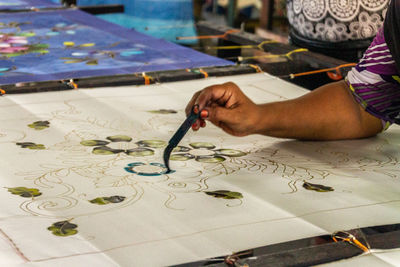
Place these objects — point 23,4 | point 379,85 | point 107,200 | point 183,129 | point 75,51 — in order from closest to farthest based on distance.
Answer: point 107,200
point 183,129
point 379,85
point 75,51
point 23,4

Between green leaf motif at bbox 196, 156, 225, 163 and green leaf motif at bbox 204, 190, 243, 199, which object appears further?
green leaf motif at bbox 196, 156, 225, 163

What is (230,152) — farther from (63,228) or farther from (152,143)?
(63,228)

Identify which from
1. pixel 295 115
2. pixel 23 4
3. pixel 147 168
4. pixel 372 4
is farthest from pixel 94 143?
pixel 23 4

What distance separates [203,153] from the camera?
1.21 meters

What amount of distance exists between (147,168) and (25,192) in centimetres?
21

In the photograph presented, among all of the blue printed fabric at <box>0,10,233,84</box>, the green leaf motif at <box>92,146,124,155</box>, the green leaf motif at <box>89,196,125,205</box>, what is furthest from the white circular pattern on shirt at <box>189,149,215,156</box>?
the blue printed fabric at <box>0,10,233,84</box>

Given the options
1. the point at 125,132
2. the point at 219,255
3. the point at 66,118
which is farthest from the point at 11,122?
the point at 219,255

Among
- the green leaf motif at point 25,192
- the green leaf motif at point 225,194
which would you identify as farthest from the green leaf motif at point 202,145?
the green leaf motif at point 25,192

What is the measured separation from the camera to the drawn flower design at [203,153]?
3.89 ft

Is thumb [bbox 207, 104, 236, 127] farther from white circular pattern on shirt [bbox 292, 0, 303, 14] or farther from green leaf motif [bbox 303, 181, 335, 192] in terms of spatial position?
white circular pattern on shirt [bbox 292, 0, 303, 14]

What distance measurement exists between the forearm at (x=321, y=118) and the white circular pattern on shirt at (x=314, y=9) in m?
0.48

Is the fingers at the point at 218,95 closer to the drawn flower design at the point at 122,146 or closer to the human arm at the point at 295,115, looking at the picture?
the human arm at the point at 295,115

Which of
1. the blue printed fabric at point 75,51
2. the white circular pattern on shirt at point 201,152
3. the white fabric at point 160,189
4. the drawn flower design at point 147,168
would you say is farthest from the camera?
the blue printed fabric at point 75,51

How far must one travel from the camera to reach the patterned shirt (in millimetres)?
1319
